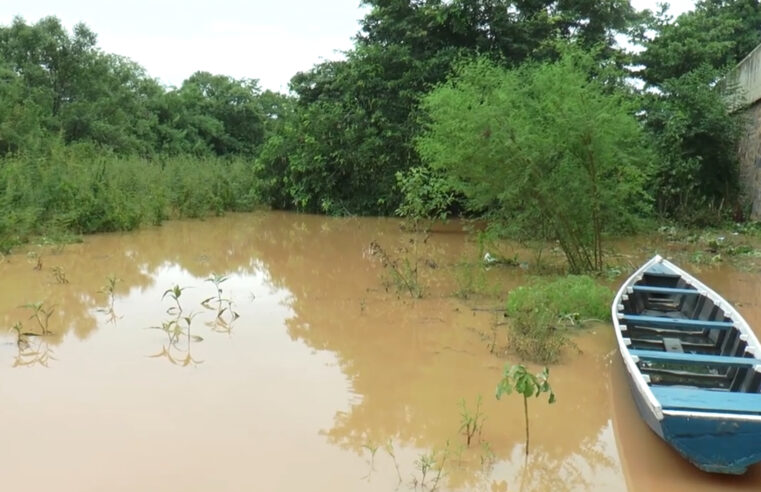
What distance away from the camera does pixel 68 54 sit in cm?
2412

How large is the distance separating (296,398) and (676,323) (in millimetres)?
2865

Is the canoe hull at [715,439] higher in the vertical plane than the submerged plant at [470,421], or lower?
higher

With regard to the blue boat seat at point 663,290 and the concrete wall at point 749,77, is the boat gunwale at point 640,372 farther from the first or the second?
the concrete wall at point 749,77

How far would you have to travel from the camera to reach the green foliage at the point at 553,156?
801 cm

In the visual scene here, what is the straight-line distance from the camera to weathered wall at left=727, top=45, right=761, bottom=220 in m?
12.7

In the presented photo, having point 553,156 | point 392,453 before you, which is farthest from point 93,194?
point 392,453

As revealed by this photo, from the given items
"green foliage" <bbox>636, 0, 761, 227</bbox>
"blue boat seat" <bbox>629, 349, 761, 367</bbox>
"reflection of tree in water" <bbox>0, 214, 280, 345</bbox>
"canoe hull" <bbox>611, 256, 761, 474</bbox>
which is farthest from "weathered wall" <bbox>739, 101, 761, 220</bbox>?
"blue boat seat" <bbox>629, 349, 761, 367</bbox>

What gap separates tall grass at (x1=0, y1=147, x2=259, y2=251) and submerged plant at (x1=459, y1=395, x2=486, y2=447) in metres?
8.22

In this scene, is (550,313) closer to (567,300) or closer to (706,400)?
(567,300)

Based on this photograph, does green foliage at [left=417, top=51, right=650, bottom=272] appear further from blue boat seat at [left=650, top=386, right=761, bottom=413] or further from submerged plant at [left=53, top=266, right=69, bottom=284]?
submerged plant at [left=53, top=266, right=69, bottom=284]

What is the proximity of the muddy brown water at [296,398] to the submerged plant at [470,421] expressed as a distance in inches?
2.2

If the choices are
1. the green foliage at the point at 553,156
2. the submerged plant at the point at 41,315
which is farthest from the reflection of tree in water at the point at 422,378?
the submerged plant at the point at 41,315

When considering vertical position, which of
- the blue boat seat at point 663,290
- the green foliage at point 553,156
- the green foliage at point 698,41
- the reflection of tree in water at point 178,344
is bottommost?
the reflection of tree in water at point 178,344

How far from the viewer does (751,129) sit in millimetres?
13195
